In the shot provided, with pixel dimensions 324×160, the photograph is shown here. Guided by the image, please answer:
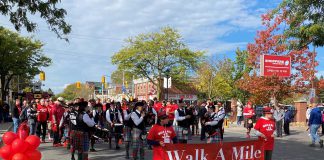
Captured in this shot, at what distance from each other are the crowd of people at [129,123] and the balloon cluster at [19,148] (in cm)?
216

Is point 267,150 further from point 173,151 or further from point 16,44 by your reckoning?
point 16,44

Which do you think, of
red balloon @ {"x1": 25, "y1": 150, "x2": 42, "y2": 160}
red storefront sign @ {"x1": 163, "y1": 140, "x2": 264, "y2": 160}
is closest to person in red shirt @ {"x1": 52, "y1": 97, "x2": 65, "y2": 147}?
red balloon @ {"x1": 25, "y1": 150, "x2": 42, "y2": 160}

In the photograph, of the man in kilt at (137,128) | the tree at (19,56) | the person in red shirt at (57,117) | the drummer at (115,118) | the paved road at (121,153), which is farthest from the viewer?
the tree at (19,56)

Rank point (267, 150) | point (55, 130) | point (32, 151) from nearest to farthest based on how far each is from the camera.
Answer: point (32, 151) < point (267, 150) < point (55, 130)

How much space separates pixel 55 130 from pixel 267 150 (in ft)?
29.3

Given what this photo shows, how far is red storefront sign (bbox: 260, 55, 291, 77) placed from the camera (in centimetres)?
2816

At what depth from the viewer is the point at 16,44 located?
40.5m

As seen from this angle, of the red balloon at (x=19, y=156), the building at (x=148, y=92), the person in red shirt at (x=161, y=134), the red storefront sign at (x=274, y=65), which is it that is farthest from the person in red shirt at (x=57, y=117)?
the building at (x=148, y=92)

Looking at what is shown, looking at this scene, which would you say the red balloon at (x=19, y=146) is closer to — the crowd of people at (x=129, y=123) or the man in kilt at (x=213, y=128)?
the crowd of people at (x=129, y=123)

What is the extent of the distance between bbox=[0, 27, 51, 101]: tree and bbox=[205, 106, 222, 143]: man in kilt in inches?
1207

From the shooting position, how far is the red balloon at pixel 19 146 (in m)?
7.00

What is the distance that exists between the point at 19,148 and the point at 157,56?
4720 centimetres

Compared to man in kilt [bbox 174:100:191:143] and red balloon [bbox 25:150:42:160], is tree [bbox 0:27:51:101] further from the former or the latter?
red balloon [bbox 25:150:42:160]

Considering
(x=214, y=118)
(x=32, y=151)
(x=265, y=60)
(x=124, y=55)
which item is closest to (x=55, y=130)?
(x=214, y=118)
